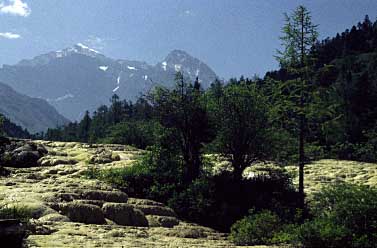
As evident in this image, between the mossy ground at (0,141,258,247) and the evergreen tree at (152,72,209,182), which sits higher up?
the evergreen tree at (152,72,209,182)

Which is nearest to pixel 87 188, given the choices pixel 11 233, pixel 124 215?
pixel 124 215

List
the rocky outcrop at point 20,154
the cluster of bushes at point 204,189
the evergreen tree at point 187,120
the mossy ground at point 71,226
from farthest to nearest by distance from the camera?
the rocky outcrop at point 20,154, the evergreen tree at point 187,120, the cluster of bushes at point 204,189, the mossy ground at point 71,226

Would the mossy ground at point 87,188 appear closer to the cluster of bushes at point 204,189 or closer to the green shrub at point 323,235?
the cluster of bushes at point 204,189

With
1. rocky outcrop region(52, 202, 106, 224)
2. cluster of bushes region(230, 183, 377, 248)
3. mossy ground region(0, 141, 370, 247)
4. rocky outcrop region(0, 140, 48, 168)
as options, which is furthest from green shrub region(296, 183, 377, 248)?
rocky outcrop region(0, 140, 48, 168)

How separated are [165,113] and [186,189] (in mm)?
5407

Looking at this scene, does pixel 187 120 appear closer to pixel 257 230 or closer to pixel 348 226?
pixel 257 230

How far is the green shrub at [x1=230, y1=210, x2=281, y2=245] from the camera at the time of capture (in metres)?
19.1

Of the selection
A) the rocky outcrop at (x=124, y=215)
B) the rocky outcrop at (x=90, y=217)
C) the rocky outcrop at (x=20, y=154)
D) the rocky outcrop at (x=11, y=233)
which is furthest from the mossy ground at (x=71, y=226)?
the rocky outcrop at (x=20, y=154)

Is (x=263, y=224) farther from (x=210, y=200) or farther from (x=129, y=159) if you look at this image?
(x=129, y=159)

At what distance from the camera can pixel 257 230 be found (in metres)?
19.7

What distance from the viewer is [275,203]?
25906 mm

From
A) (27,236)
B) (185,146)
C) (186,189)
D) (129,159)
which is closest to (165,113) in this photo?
(185,146)

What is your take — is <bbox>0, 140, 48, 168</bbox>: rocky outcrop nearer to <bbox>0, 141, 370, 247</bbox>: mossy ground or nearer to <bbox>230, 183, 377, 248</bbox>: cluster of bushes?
<bbox>0, 141, 370, 247</bbox>: mossy ground

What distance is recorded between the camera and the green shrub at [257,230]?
19.1 m
